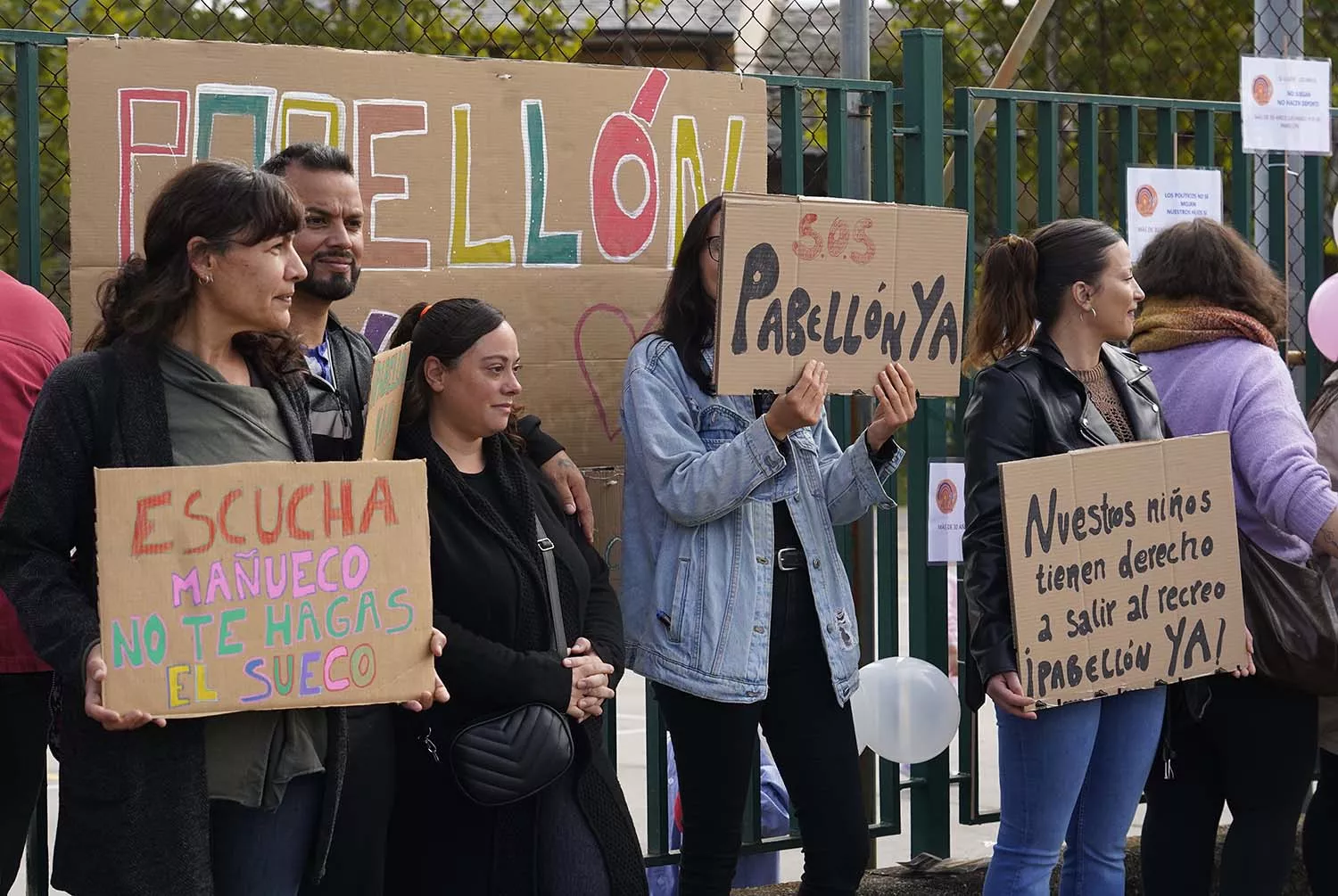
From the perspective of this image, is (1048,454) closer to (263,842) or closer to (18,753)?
(263,842)

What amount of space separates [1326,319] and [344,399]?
270cm

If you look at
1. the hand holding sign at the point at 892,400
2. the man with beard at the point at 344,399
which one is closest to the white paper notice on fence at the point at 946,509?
the hand holding sign at the point at 892,400

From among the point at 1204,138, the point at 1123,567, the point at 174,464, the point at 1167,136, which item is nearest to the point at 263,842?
the point at 174,464

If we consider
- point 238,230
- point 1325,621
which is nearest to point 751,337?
point 238,230

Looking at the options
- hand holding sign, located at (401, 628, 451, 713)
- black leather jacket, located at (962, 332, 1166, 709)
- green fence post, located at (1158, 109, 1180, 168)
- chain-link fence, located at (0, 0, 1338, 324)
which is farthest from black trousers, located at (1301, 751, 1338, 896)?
chain-link fence, located at (0, 0, 1338, 324)

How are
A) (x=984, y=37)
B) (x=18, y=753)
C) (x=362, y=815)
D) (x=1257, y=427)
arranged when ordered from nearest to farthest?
(x=362, y=815)
(x=18, y=753)
(x=1257, y=427)
(x=984, y=37)

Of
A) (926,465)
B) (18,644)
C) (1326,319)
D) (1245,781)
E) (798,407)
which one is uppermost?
(1326,319)

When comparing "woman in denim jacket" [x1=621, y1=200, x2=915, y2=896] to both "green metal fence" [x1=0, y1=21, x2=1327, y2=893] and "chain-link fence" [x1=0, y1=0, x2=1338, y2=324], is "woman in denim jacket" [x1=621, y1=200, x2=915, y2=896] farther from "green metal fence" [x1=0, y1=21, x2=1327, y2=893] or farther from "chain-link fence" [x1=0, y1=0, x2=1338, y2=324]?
"chain-link fence" [x1=0, y1=0, x2=1338, y2=324]

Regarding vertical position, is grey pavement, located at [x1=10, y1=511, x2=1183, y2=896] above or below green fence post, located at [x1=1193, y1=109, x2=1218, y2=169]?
below

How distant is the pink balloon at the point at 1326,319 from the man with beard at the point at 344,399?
2160mm

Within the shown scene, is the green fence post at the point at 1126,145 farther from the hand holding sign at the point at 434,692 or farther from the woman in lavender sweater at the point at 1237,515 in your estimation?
the hand holding sign at the point at 434,692

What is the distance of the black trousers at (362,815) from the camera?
3.04 metres

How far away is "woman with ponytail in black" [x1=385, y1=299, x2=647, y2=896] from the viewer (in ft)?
10.3

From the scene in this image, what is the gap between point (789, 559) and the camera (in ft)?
11.4
